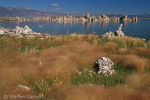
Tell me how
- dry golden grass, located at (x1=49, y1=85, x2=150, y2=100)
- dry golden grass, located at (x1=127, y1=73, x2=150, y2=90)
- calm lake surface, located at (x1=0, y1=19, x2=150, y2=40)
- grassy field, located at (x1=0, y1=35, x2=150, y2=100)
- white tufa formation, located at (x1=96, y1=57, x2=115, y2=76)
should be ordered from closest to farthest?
dry golden grass, located at (x1=49, y1=85, x2=150, y2=100) < grassy field, located at (x1=0, y1=35, x2=150, y2=100) < dry golden grass, located at (x1=127, y1=73, x2=150, y2=90) < white tufa formation, located at (x1=96, y1=57, x2=115, y2=76) < calm lake surface, located at (x1=0, y1=19, x2=150, y2=40)

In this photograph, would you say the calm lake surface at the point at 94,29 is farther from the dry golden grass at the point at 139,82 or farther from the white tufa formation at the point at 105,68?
the dry golden grass at the point at 139,82

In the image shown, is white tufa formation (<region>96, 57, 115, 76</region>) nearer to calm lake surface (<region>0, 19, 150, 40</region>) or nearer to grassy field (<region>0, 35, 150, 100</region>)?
grassy field (<region>0, 35, 150, 100</region>)

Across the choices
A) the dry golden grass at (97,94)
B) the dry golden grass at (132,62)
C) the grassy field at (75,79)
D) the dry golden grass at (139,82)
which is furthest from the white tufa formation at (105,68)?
the dry golden grass at (97,94)

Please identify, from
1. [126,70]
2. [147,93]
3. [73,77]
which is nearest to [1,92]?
[73,77]

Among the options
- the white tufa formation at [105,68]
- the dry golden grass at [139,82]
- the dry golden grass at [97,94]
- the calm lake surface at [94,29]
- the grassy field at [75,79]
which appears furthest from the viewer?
the calm lake surface at [94,29]

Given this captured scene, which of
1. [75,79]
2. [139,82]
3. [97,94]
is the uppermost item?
[97,94]

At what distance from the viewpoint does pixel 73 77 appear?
18.6ft

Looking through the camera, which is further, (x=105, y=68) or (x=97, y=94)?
(x=105, y=68)

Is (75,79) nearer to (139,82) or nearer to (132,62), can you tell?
(139,82)

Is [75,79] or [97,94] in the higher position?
[97,94]

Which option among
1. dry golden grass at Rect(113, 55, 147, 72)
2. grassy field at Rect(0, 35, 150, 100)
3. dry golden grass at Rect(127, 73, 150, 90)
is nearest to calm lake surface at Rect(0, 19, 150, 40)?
grassy field at Rect(0, 35, 150, 100)

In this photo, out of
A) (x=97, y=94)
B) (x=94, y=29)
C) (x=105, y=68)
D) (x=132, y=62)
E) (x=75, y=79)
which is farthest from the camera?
(x=94, y=29)

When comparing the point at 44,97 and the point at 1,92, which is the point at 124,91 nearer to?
the point at 44,97

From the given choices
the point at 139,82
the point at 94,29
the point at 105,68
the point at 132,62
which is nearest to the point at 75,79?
the point at 105,68
